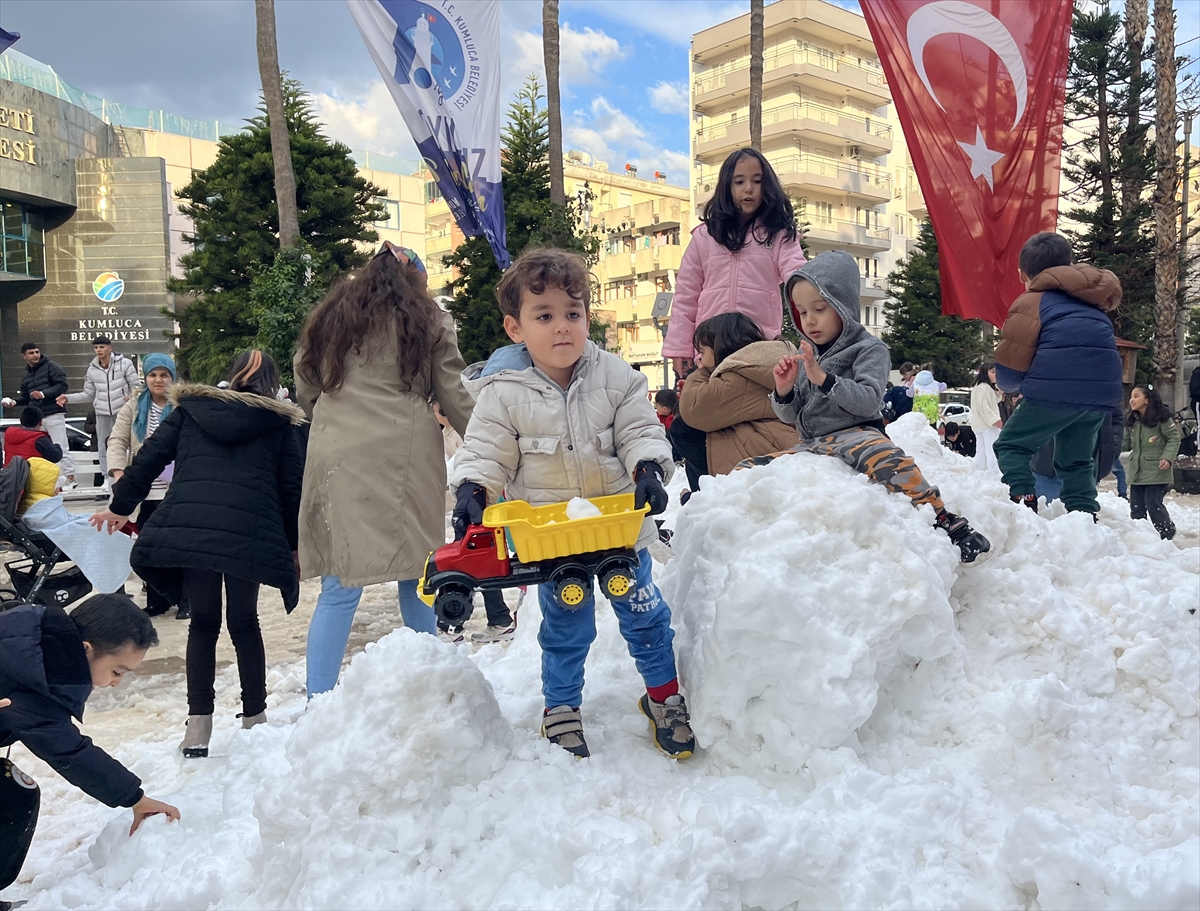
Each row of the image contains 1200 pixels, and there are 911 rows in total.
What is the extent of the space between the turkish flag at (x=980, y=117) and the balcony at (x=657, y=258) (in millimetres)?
40688

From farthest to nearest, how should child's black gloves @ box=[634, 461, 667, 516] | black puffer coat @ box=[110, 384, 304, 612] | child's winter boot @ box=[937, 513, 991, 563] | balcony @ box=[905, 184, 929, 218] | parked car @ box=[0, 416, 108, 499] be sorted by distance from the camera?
balcony @ box=[905, 184, 929, 218] < parked car @ box=[0, 416, 108, 499] < black puffer coat @ box=[110, 384, 304, 612] < child's winter boot @ box=[937, 513, 991, 563] < child's black gloves @ box=[634, 461, 667, 516]

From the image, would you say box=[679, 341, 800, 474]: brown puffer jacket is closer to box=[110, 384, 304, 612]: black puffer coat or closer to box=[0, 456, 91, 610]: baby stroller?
box=[110, 384, 304, 612]: black puffer coat

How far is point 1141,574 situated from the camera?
9.96 feet

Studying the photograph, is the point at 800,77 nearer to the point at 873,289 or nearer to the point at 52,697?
the point at 873,289

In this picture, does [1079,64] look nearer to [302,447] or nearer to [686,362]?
[686,362]

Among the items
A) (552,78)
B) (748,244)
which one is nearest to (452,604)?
(748,244)

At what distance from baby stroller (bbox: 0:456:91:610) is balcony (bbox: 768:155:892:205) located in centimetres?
3933

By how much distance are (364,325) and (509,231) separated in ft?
47.6

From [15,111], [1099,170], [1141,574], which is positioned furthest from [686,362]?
[15,111]

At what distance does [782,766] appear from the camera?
7.72ft

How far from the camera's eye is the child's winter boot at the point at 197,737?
332 cm

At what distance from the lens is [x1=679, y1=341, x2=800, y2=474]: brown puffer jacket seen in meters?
3.91

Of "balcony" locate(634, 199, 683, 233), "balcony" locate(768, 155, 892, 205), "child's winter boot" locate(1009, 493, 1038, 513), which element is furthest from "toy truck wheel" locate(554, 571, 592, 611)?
"balcony" locate(634, 199, 683, 233)

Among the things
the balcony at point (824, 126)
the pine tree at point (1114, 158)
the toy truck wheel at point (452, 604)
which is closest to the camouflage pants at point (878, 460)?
the toy truck wheel at point (452, 604)
